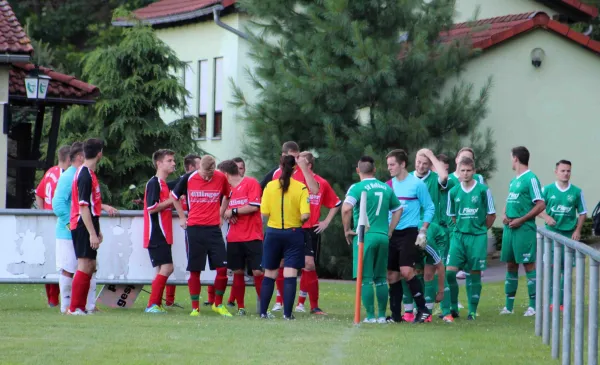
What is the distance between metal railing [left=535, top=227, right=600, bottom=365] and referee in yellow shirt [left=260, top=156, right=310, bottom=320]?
317 cm

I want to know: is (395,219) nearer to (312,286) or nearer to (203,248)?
(312,286)

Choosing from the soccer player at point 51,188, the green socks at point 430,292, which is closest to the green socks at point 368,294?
the green socks at point 430,292

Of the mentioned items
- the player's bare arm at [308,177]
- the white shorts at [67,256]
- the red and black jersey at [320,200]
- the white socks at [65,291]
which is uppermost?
the player's bare arm at [308,177]

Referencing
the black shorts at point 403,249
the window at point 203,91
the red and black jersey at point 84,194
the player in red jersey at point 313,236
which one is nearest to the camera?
the black shorts at point 403,249

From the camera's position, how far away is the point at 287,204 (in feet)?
49.8

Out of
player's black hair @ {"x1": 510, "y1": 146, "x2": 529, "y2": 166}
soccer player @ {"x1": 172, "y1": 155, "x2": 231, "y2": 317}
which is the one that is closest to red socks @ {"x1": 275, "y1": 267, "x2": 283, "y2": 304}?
soccer player @ {"x1": 172, "y1": 155, "x2": 231, "y2": 317}

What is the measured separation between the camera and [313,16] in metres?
26.4

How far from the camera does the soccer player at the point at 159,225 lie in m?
16.0

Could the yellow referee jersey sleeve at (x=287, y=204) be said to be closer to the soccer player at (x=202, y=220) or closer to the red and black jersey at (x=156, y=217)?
the soccer player at (x=202, y=220)

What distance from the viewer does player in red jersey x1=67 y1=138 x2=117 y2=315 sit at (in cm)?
1494

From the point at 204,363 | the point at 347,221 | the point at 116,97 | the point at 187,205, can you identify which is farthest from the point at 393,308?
the point at 116,97

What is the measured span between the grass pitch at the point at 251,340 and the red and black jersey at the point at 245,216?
106 centimetres

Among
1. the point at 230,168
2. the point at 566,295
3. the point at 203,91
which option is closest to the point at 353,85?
the point at 230,168

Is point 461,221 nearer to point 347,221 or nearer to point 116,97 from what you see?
point 347,221
